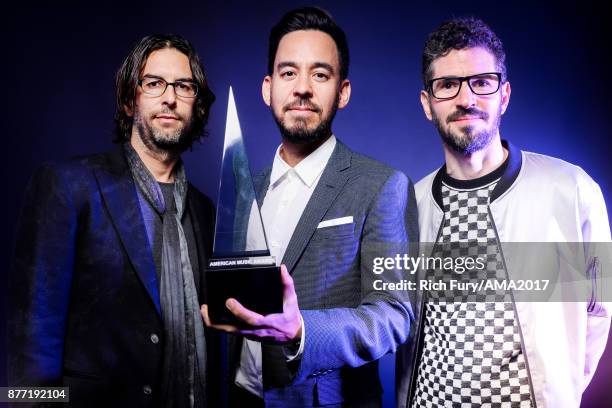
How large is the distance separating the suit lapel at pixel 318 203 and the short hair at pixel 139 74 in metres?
0.53

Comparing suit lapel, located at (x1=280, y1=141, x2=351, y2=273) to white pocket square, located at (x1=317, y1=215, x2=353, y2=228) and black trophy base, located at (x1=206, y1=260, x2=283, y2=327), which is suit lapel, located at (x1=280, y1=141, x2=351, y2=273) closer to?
white pocket square, located at (x1=317, y1=215, x2=353, y2=228)

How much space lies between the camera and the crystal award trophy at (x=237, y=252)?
121cm

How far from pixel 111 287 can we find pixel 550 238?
4.51 ft

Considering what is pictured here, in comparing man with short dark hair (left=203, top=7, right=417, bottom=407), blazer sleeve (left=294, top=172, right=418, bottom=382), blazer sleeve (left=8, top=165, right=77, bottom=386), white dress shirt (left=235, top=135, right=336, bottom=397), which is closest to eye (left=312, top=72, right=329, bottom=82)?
man with short dark hair (left=203, top=7, right=417, bottom=407)

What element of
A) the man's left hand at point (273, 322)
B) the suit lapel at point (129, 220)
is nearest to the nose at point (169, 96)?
the suit lapel at point (129, 220)

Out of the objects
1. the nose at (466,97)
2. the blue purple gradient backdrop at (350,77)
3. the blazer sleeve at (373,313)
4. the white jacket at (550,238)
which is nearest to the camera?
the blazer sleeve at (373,313)

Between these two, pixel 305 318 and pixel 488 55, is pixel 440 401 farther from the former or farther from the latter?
pixel 488 55

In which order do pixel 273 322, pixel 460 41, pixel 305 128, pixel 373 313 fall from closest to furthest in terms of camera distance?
pixel 273 322 → pixel 373 313 → pixel 305 128 → pixel 460 41

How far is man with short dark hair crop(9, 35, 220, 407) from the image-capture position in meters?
1.50

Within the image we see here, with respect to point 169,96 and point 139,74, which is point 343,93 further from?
point 139,74

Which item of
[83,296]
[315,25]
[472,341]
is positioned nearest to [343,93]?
[315,25]

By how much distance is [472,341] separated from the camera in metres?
1.64

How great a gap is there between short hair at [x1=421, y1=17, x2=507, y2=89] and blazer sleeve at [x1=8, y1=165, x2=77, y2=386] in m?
1.26

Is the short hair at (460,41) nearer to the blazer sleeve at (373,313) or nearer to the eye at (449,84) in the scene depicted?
the eye at (449,84)
